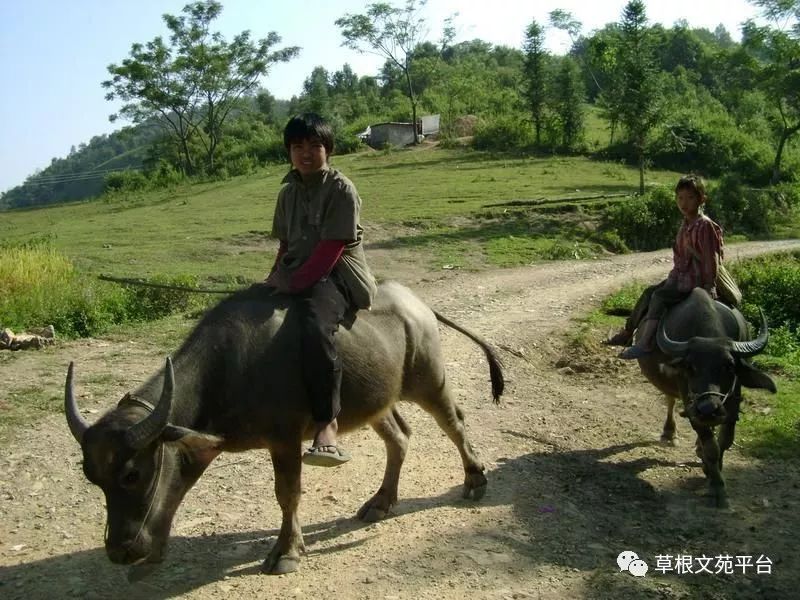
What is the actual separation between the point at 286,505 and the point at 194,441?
796 mm

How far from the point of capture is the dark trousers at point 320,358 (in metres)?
4.21

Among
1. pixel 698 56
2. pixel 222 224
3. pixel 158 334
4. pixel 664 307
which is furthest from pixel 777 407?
pixel 698 56

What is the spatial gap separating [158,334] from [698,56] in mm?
51911

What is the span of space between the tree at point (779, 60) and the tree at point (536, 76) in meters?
8.38

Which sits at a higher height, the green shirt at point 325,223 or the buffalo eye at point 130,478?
the green shirt at point 325,223

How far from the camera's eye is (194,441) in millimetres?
3754

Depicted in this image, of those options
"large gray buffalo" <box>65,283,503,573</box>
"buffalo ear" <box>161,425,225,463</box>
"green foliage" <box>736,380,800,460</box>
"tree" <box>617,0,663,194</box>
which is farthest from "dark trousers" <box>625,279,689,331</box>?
"tree" <box>617,0,663,194</box>

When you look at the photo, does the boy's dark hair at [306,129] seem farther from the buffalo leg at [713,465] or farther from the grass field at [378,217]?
the grass field at [378,217]

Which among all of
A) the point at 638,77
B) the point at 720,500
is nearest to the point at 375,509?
the point at 720,500

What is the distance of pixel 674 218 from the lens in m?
17.5

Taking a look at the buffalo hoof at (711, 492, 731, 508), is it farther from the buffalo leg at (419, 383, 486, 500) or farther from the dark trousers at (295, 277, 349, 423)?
the dark trousers at (295, 277, 349, 423)

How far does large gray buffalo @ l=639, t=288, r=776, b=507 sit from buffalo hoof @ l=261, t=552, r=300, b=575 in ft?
8.97

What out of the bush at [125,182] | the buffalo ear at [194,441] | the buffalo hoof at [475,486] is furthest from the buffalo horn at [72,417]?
the bush at [125,182]

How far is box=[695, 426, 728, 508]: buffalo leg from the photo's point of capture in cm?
536
